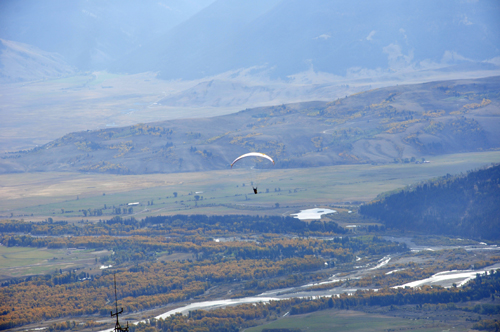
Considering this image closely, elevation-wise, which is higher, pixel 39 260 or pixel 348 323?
pixel 39 260

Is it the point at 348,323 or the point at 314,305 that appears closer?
the point at 348,323

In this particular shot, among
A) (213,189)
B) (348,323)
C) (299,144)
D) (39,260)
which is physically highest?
(299,144)

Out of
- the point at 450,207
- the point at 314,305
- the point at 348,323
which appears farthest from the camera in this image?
the point at 450,207

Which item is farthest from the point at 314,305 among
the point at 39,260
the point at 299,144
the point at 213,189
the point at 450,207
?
the point at 299,144

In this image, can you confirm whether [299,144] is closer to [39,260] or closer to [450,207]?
[450,207]

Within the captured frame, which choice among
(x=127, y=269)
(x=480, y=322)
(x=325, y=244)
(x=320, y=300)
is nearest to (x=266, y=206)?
(x=325, y=244)

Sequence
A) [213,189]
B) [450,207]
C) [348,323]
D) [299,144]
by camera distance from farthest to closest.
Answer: [299,144], [213,189], [450,207], [348,323]

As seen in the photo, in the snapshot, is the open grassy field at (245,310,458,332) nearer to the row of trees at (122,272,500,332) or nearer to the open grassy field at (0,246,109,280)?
the row of trees at (122,272,500,332)
